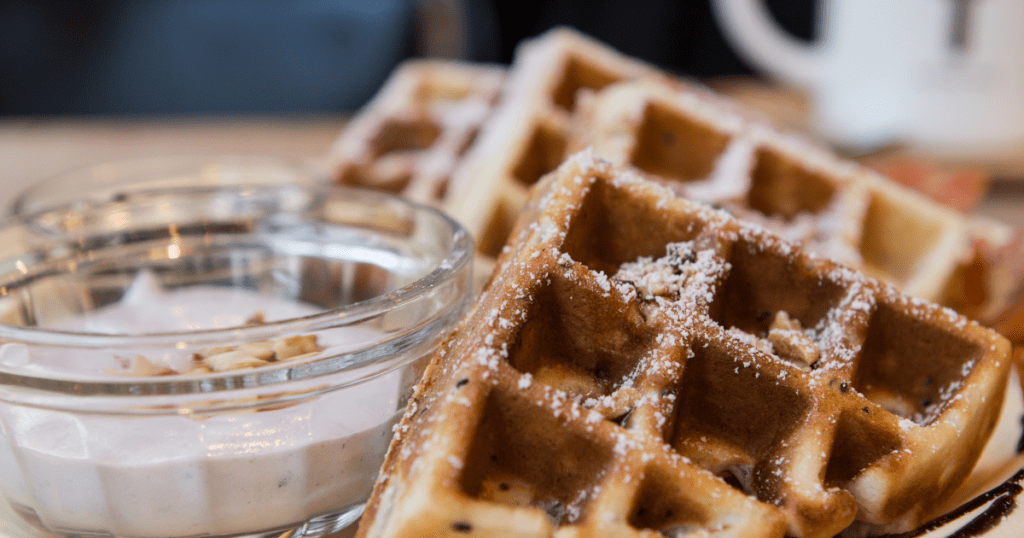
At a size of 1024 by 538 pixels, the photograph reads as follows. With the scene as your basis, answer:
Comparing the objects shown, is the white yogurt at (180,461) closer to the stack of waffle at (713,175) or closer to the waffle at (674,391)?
the waffle at (674,391)

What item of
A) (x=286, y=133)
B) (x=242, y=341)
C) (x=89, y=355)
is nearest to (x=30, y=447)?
(x=89, y=355)

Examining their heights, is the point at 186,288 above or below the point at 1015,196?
below

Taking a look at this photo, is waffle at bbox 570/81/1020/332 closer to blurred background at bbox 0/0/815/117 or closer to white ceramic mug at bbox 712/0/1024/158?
white ceramic mug at bbox 712/0/1024/158

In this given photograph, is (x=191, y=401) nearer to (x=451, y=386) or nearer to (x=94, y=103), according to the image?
(x=451, y=386)

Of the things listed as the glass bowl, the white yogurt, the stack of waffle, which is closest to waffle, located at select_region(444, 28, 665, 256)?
the stack of waffle

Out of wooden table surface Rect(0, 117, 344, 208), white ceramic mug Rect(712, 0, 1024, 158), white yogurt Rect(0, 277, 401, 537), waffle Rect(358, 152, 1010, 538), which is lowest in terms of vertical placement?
white yogurt Rect(0, 277, 401, 537)

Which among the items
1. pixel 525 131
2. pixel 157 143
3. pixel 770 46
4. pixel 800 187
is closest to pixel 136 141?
pixel 157 143
